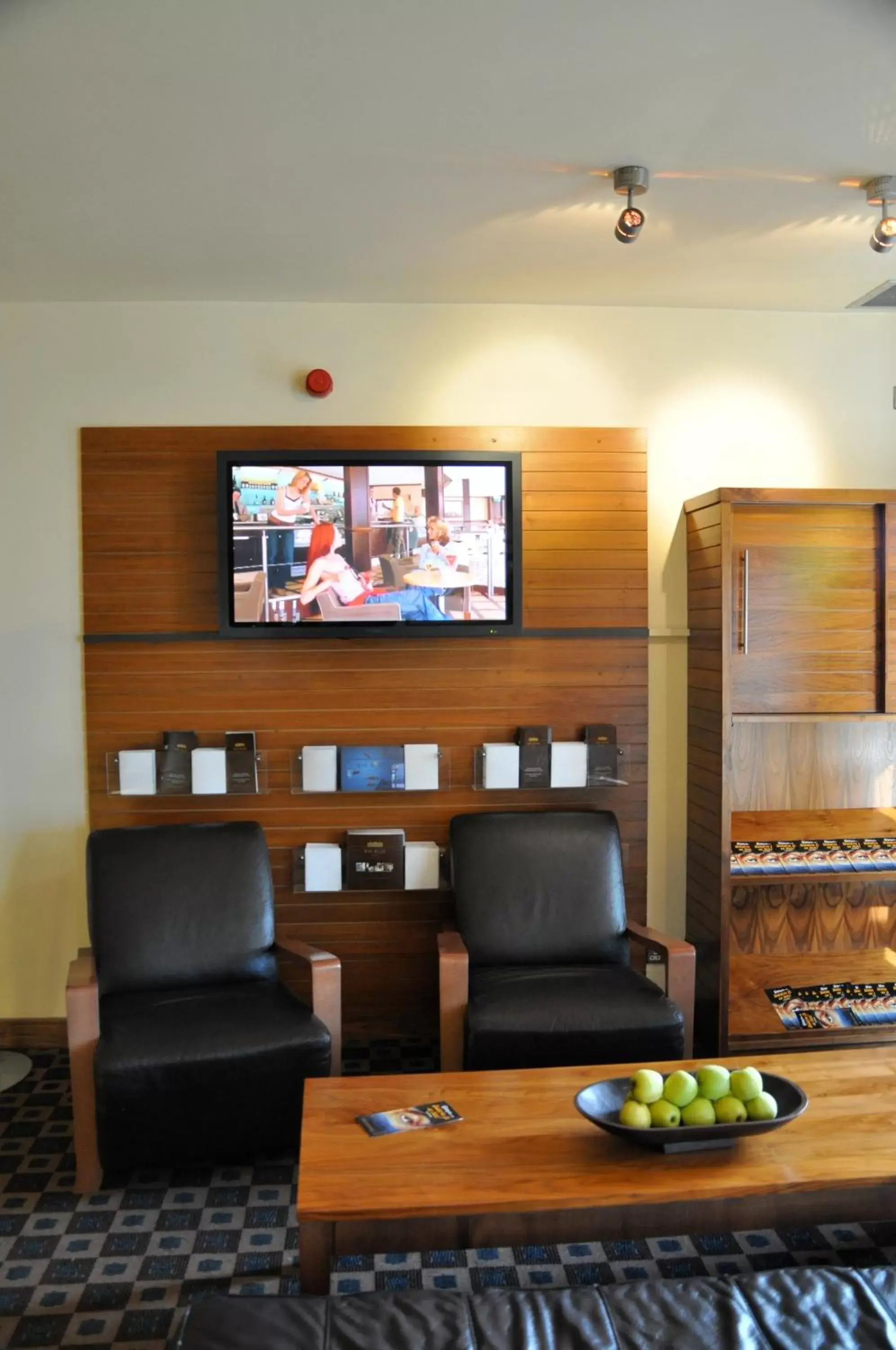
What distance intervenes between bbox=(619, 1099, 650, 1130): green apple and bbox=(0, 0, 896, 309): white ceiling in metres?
2.31

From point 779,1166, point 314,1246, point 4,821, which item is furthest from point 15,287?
point 779,1166

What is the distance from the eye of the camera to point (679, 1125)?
242 centimetres

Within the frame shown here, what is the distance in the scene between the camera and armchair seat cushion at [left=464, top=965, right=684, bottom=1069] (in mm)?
3375

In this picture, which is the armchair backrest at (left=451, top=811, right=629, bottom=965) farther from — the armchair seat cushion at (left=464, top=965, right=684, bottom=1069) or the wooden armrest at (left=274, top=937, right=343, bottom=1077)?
the wooden armrest at (left=274, top=937, right=343, bottom=1077)

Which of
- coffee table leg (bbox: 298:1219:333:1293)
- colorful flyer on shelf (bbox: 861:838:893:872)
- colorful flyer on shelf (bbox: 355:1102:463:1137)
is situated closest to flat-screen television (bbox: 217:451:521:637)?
colorful flyer on shelf (bbox: 861:838:893:872)

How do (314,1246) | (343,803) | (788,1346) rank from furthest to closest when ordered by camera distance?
(343,803), (314,1246), (788,1346)

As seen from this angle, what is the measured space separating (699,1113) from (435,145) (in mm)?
2440

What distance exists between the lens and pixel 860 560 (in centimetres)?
408

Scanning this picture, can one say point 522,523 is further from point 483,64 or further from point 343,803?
point 483,64

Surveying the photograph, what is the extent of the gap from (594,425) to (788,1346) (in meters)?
3.30

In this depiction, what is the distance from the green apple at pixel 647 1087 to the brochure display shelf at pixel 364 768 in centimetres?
185

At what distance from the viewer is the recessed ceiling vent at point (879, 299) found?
12.9 ft

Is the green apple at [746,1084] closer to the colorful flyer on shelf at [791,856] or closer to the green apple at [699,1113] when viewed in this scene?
the green apple at [699,1113]

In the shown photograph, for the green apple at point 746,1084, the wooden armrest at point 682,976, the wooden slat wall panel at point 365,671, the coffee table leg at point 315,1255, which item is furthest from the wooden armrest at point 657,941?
the coffee table leg at point 315,1255
